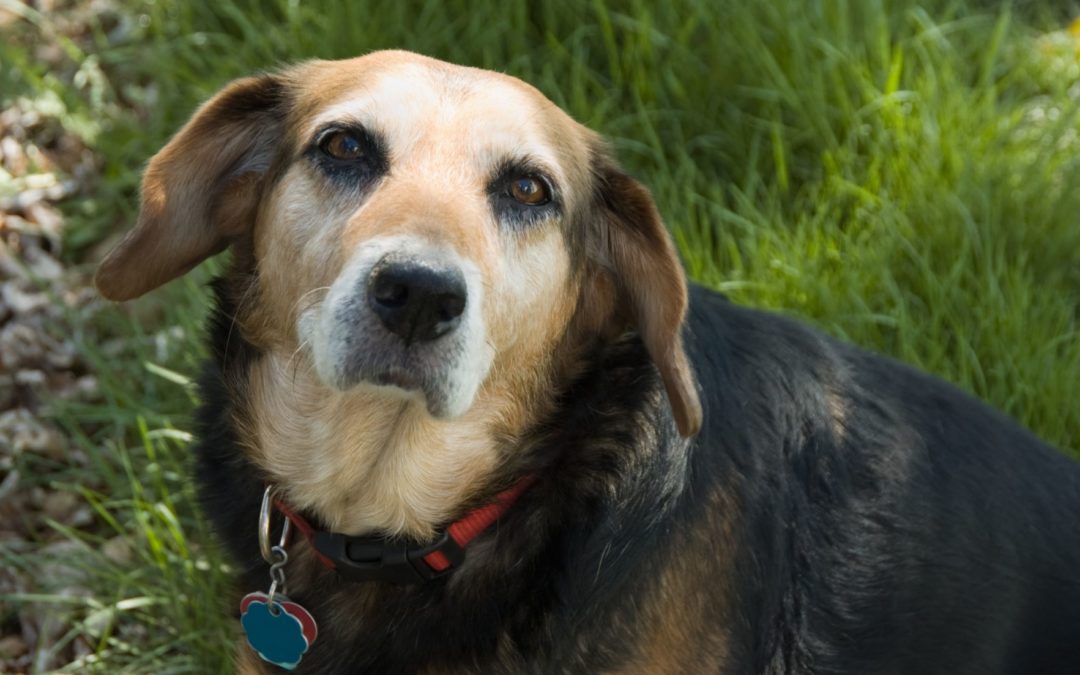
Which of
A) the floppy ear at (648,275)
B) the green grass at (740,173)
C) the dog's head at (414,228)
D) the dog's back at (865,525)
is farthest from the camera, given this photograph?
the green grass at (740,173)

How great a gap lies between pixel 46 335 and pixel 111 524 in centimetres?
110

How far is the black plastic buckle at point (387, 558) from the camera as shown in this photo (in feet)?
9.18

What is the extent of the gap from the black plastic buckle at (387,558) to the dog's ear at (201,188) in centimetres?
69

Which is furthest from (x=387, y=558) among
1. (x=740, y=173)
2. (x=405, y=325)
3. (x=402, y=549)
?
(x=740, y=173)

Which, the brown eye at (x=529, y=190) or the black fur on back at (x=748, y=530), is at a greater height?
the brown eye at (x=529, y=190)

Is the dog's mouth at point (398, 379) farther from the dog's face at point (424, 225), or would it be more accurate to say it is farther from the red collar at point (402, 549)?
the red collar at point (402, 549)

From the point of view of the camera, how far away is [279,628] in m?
2.84

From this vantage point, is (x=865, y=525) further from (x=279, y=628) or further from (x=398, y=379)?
(x=279, y=628)

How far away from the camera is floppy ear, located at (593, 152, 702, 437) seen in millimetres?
2695

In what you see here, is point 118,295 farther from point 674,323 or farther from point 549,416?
point 674,323

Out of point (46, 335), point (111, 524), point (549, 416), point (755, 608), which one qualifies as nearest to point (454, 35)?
point (46, 335)

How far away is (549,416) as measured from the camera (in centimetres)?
292

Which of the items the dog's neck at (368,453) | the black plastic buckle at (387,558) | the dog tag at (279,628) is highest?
the dog's neck at (368,453)

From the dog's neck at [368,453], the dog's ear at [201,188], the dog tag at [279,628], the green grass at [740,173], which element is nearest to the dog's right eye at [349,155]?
the dog's ear at [201,188]
